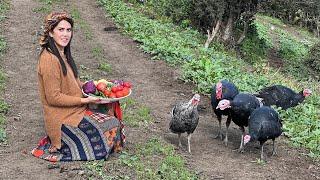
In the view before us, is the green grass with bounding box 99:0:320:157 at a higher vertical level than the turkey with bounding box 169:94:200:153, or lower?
lower

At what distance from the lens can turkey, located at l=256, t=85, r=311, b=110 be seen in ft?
31.9

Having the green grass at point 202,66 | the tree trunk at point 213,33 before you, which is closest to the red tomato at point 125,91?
the green grass at point 202,66

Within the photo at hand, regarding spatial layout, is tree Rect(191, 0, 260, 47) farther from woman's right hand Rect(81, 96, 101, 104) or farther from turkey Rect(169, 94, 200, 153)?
woman's right hand Rect(81, 96, 101, 104)

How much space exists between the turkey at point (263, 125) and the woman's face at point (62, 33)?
2937 mm

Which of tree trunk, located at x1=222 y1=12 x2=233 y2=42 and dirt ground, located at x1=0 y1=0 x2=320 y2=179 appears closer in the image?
dirt ground, located at x1=0 y1=0 x2=320 y2=179

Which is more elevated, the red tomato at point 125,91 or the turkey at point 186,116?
the red tomato at point 125,91

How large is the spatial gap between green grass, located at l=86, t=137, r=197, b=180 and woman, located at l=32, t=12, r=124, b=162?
0.23 m

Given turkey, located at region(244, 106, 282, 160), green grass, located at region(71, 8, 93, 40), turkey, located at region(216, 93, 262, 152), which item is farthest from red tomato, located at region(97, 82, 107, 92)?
green grass, located at region(71, 8, 93, 40)

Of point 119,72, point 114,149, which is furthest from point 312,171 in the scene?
point 119,72

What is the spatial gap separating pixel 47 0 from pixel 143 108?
11.4 m

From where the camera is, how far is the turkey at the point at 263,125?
7188 millimetres

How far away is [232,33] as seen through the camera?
20969 mm

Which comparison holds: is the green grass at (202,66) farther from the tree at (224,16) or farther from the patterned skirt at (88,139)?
the patterned skirt at (88,139)

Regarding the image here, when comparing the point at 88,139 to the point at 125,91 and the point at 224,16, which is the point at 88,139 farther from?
the point at 224,16
